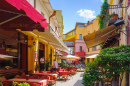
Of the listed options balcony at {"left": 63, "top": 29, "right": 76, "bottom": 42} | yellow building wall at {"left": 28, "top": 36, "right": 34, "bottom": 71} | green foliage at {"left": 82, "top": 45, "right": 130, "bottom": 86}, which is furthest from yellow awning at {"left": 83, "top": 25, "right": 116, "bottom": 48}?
balcony at {"left": 63, "top": 29, "right": 76, "bottom": 42}

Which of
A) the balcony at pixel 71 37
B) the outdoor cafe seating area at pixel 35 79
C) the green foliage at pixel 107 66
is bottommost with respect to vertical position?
the outdoor cafe seating area at pixel 35 79

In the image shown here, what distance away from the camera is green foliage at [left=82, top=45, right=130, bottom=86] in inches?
212

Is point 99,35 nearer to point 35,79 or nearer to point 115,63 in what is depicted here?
point 115,63

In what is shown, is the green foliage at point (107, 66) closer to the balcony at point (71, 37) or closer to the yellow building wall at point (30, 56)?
the yellow building wall at point (30, 56)

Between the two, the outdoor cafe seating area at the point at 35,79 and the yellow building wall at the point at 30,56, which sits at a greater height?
the yellow building wall at the point at 30,56

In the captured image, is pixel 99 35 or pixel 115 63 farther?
pixel 99 35

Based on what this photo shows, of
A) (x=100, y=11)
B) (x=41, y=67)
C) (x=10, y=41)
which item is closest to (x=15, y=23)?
(x=10, y=41)

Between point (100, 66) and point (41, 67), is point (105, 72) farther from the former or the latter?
point (41, 67)

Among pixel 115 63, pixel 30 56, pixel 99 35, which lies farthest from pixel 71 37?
pixel 115 63

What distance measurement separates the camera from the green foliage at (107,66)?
5.38 m

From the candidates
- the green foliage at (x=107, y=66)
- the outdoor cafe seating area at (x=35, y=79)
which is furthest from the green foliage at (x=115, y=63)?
the outdoor cafe seating area at (x=35, y=79)

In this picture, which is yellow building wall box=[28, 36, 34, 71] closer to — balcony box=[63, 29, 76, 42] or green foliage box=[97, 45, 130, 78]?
green foliage box=[97, 45, 130, 78]

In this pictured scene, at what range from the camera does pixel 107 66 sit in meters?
5.57

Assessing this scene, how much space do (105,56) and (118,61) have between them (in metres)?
0.50
